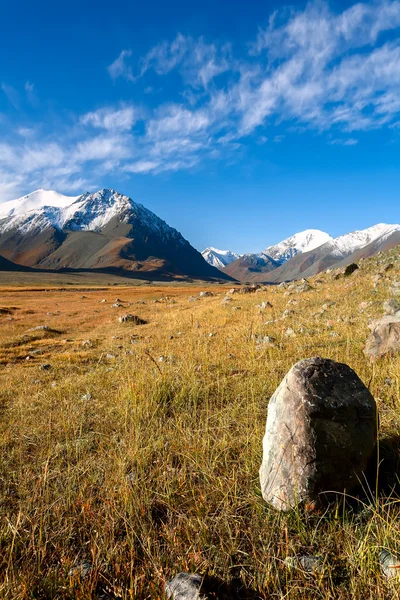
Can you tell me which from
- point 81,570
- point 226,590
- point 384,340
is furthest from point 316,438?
point 384,340

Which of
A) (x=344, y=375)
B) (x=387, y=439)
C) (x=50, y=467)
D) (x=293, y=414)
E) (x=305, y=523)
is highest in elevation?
(x=344, y=375)

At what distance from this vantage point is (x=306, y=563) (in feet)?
7.47

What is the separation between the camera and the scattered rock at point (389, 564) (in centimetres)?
202

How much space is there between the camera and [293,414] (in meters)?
2.89

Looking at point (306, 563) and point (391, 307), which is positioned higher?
point (391, 307)

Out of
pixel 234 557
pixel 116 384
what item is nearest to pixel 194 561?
pixel 234 557

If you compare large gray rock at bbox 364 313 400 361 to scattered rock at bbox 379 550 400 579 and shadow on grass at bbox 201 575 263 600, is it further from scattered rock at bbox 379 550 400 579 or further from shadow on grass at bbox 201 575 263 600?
shadow on grass at bbox 201 575 263 600

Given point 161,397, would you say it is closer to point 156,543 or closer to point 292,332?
point 156,543

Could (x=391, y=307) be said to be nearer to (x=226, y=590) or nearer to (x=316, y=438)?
(x=316, y=438)

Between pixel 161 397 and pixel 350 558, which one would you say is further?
pixel 161 397

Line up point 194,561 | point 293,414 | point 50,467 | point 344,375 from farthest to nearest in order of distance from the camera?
point 50,467 < point 344,375 < point 293,414 < point 194,561

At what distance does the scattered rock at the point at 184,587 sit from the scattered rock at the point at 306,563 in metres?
0.68

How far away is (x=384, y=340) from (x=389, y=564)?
201 inches

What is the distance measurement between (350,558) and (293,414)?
42.1 inches
